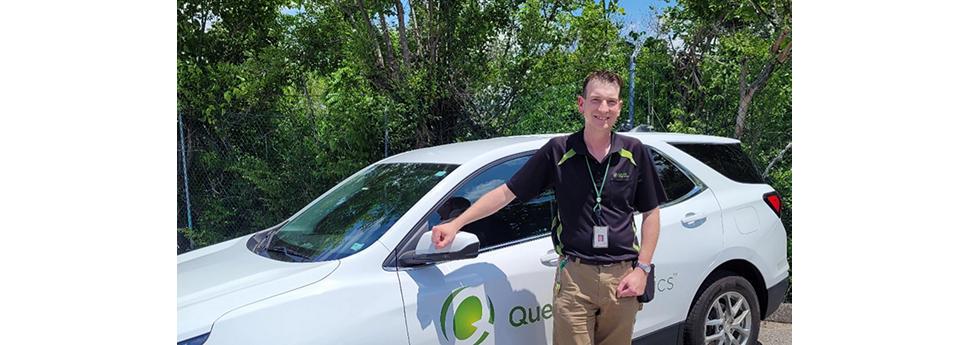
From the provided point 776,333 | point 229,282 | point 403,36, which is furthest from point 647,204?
point 403,36

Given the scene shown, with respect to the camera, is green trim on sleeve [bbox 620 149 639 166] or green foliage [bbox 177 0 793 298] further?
green foliage [bbox 177 0 793 298]

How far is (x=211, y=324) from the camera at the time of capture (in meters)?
2.16

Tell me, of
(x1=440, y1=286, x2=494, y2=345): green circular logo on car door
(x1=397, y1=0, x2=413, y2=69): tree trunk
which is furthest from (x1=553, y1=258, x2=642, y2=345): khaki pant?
(x1=397, y1=0, x2=413, y2=69): tree trunk

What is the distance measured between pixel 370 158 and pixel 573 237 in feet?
14.0

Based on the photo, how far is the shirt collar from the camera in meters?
2.55

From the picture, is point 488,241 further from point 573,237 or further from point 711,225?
point 711,225

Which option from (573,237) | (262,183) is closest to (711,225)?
(573,237)

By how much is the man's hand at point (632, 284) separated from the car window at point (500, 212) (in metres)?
0.55

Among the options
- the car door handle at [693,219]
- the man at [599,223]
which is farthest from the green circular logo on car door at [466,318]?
the car door handle at [693,219]

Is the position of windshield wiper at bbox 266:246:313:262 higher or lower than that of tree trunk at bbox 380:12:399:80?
Answer: lower

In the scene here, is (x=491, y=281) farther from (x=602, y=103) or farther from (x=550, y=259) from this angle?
(x=602, y=103)

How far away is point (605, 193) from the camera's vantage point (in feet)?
8.20

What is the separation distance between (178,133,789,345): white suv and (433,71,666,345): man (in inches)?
7.2

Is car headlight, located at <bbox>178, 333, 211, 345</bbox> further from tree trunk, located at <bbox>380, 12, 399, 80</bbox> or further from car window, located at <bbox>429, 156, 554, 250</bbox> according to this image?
tree trunk, located at <bbox>380, 12, 399, 80</bbox>
